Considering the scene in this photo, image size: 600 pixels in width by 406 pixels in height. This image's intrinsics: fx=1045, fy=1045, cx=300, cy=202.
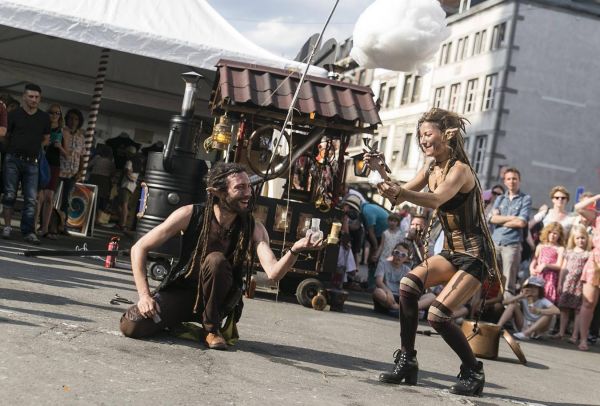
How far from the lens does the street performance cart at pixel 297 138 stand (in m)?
11.9

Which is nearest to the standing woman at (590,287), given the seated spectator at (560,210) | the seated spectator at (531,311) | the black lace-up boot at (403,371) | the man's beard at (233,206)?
the seated spectator at (531,311)

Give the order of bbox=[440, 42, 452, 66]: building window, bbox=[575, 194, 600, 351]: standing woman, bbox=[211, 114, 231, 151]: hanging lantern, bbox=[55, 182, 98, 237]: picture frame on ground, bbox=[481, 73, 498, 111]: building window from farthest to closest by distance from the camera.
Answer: bbox=[440, 42, 452, 66]: building window < bbox=[481, 73, 498, 111]: building window < bbox=[55, 182, 98, 237]: picture frame on ground < bbox=[575, 194, 600, 351]: standing woman < bbox=[211, 114, 231, 151]: hanging lantern

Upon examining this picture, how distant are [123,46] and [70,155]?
1.89 metres

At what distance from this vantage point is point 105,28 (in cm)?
1350

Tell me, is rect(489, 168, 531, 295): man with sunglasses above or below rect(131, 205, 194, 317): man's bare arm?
above

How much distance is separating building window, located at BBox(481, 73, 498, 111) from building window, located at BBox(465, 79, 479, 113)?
122 centimetres

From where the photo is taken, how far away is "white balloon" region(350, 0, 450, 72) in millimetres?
11797

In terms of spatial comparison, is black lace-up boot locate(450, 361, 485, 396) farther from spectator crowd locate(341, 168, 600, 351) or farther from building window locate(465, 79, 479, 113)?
building window locate(465, 79, 479, 113)

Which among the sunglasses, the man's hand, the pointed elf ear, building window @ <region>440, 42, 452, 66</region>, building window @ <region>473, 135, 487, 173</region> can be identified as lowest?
the man's hand

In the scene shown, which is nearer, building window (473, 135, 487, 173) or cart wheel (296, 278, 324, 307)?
cart wheel (296, 278, 324, 307)

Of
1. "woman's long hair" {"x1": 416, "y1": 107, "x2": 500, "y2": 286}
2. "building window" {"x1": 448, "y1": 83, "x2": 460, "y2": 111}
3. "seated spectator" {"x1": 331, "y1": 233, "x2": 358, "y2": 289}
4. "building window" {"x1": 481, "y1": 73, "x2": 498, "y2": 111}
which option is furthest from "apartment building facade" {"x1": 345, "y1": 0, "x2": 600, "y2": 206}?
"woman's long hair" {"x1": 416, "y1": 107, "x2": 500, "y2": 286}

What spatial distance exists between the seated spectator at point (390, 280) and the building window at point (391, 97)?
1931 inches

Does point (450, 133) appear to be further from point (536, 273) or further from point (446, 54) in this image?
point (446, 54)

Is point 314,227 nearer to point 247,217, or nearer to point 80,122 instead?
point 247,217
